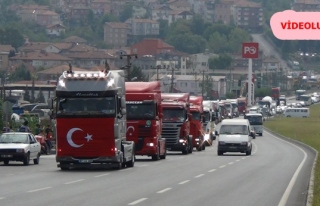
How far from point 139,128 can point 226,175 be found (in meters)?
9.32

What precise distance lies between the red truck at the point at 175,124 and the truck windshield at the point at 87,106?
54.6 feet

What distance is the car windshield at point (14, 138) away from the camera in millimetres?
40719

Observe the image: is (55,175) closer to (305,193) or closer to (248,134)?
(305,193)

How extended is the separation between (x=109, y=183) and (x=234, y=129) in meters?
26.6

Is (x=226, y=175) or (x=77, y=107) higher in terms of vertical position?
(x=77, y=107)

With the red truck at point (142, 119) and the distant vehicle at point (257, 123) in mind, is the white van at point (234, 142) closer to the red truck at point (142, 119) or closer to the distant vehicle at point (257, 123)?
the red truck at point (142, 119)

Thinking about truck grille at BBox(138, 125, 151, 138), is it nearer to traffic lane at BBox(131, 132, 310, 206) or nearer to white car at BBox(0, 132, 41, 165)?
traffic lane at BBox(131, 132, 310, 206)

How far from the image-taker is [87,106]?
115 feet

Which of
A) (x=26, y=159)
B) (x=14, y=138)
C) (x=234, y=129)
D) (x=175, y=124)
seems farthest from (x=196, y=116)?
(x=26, y=159)

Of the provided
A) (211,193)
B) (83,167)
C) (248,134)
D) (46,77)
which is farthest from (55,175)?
(46,77)

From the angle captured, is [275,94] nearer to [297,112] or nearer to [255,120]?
[297,112]

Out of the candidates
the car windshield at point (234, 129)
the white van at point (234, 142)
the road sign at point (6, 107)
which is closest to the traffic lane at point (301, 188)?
the white van at point (234, 142)

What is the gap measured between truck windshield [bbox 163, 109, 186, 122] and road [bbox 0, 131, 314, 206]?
10688 millimetres

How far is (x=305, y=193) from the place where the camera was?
27.2 meters
